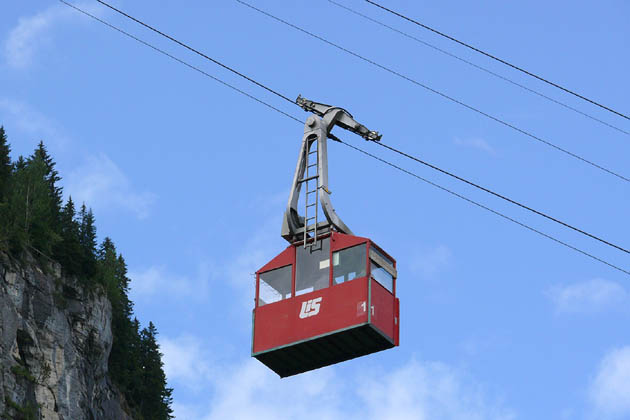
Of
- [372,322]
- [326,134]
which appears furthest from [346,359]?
[326,134]

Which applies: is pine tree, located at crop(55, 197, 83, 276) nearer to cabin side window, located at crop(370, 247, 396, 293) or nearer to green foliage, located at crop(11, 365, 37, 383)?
green foliage, located at crop(11, 365, 37, 383)

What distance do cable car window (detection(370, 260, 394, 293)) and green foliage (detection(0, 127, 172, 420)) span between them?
42.6m

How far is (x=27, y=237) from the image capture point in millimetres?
81438

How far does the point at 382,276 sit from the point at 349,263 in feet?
2.91

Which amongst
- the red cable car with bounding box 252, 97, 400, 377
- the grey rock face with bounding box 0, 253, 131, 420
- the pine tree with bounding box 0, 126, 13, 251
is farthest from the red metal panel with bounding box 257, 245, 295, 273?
the pine tree with bounding box 0, 126, 13, 251

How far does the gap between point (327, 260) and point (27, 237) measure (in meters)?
48.1

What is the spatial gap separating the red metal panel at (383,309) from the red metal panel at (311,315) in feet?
1.01

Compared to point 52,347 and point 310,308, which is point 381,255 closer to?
point 310,308

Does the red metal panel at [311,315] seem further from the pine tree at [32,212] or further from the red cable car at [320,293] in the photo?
the pine tree at [32,212]

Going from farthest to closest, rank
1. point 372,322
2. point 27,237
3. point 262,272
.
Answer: point 27,237 < point 262,272 < point 372,322

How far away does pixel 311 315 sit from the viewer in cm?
3497

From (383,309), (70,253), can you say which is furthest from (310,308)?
(70,253)

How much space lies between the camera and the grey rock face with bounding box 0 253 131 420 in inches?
2844

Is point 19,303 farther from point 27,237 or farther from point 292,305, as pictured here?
point 292,305
